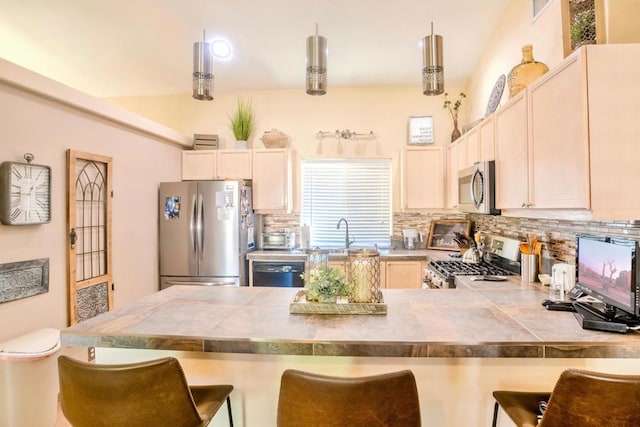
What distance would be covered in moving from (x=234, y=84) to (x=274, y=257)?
2.30 meters

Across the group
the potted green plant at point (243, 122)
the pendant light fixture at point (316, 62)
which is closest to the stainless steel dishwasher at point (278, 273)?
the potted green plant at point (243, 122)

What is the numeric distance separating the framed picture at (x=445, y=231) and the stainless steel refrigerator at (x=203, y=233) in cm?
231

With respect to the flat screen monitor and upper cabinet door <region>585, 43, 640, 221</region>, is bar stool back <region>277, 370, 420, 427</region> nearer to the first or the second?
the flat screen monitor

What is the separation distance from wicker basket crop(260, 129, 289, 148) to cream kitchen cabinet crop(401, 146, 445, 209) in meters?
1.49

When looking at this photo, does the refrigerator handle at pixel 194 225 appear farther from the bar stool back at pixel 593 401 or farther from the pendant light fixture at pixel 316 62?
the bar stool back at pixel 593 401

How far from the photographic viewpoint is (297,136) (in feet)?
14.2

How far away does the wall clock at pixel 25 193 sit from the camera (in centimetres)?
209

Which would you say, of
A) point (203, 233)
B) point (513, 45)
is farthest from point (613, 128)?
point (203, 233)

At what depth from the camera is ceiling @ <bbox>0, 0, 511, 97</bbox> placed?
9.96ft

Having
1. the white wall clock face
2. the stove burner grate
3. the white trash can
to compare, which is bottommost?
the white trash can

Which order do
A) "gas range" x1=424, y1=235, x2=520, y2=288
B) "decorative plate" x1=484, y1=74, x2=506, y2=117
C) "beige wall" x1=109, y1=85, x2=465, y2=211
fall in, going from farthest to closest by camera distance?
1. "beige wall" x1=109, y1=85, x2=465, y2=211
2. "decorative plate" x1=484, y1=74, x2=506, y2=117
3. "gas range" x1=424, y1=235, x2=520, y2=288

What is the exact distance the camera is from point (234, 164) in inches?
160

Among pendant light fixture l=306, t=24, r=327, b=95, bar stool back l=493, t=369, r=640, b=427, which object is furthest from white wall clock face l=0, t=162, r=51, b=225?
bar stool back l=493, t=369, r=640, b=427

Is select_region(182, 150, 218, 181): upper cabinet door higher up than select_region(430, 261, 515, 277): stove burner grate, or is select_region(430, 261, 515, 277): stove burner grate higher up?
select_region(182, 150, 218, 181): upper cabinet door
